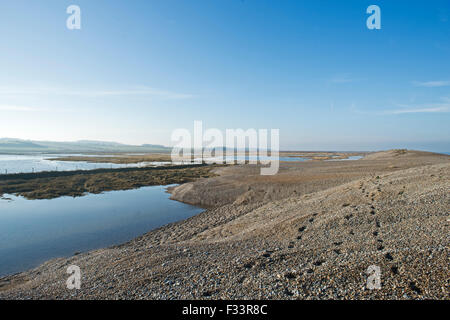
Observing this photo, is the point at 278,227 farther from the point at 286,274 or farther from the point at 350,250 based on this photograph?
the point at 286,274

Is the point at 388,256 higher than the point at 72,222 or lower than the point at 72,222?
higher

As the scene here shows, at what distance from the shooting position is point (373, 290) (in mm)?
6859

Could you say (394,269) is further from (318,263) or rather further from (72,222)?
(72,222)

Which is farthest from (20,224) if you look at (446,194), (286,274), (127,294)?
(446,194)

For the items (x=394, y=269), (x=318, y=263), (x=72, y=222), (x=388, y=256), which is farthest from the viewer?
(x=72, y=222)

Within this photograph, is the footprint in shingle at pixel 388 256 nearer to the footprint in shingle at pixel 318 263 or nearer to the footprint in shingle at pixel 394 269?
the footprint in shingle at pixel 394 269

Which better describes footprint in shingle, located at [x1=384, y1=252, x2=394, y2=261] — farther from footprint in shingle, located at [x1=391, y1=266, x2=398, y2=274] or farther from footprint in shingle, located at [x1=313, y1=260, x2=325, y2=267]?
footprint in shingle, located at [x1=313, y1=260, x2=325, y2=267]

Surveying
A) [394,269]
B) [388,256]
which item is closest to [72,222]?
[388,256]

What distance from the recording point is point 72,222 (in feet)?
73.5

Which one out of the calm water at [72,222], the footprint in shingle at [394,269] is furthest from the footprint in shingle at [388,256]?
the calm water at [72,222]

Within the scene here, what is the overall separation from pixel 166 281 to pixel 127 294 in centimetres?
130

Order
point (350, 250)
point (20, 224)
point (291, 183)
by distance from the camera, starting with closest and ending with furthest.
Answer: point (350, 250) < point (20, 224) < point (291, 183)
